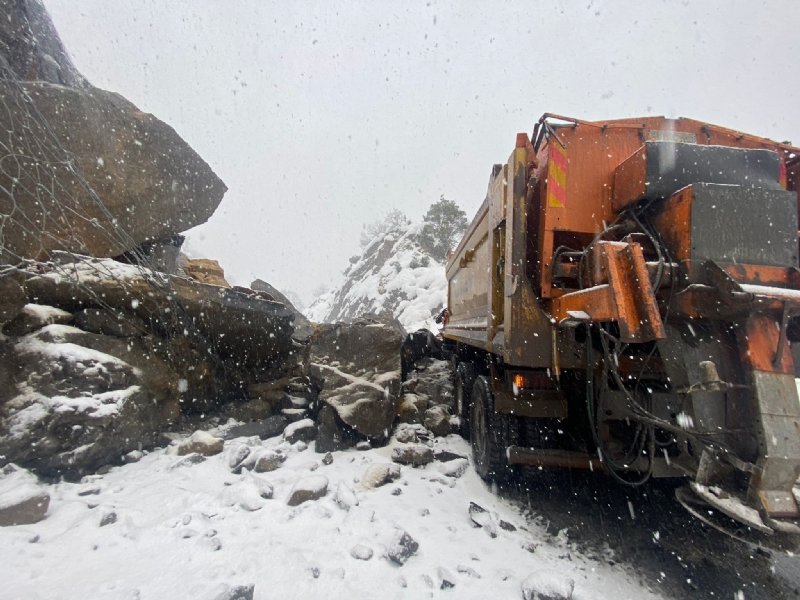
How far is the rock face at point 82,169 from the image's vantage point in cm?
491

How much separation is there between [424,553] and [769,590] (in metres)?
2.14

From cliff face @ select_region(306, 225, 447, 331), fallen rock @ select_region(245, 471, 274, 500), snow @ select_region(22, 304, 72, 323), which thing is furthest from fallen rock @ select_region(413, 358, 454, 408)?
cliff face @ select_region(306, 225, 447, 331)

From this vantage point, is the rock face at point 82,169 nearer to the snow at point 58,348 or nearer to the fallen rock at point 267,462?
the snow at point 58,348

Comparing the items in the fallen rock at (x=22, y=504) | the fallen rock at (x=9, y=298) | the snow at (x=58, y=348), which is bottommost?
the fallen rock at (x=22, y=504)

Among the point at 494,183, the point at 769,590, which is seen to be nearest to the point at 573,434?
the point at 769,590

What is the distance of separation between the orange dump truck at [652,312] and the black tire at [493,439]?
0.02m

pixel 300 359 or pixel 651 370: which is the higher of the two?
pixel 651 370

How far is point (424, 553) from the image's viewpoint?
8.30ft

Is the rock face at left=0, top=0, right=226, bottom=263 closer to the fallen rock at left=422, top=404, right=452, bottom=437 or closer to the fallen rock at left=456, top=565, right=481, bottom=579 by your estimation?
the fallen rock at left=422, top=404, right=452, bottom=437

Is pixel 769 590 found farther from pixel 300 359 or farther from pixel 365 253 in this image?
pixel 365 253

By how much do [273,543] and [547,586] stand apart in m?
1.70

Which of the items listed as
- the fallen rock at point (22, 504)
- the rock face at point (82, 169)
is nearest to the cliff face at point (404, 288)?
the rock face at point (82, 169)

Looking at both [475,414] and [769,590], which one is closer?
[769,590]

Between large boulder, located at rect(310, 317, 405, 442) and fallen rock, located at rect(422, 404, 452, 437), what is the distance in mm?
459
